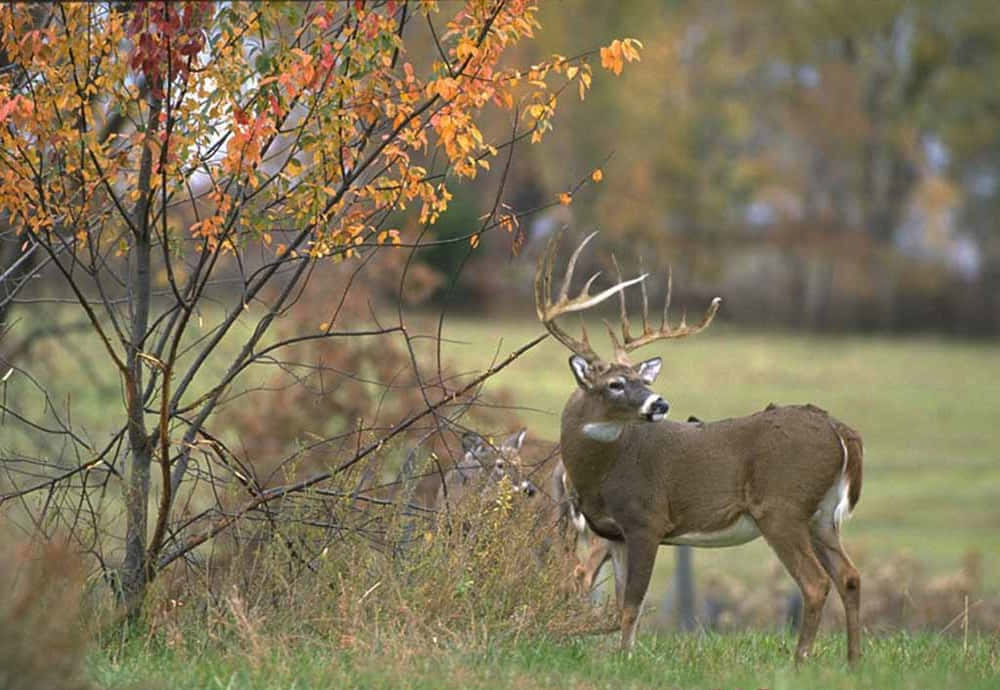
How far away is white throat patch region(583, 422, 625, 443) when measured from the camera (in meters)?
10.5

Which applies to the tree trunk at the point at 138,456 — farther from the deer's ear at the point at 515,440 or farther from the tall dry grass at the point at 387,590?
the deer's ear at the point at 515,440

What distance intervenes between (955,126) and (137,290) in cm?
5188

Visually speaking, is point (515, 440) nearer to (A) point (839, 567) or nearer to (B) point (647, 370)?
(B) point (647, 370)

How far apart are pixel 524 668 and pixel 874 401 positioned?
35.5 m

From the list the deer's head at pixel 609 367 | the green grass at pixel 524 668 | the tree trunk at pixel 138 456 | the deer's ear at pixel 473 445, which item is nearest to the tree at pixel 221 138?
the tree trunk at pixel 138 456

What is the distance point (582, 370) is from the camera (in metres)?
10.4

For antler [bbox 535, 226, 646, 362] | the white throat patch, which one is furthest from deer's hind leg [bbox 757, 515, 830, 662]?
antler [bbox 535, 226, 646, 362]

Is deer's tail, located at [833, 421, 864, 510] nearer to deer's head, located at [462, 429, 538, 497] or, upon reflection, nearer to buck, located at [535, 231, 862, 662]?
buck, located at [535, 231, 862, 662]

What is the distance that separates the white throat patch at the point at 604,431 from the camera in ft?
34.4

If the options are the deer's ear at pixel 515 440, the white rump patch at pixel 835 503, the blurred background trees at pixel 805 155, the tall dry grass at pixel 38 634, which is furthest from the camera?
the blurred background trees at pixel 805 155

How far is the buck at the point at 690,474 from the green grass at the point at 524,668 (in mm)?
415

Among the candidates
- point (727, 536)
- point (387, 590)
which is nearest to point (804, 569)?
point (727, 536)

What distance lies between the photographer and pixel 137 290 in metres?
9.89

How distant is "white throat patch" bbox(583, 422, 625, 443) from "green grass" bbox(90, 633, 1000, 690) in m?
1.16
